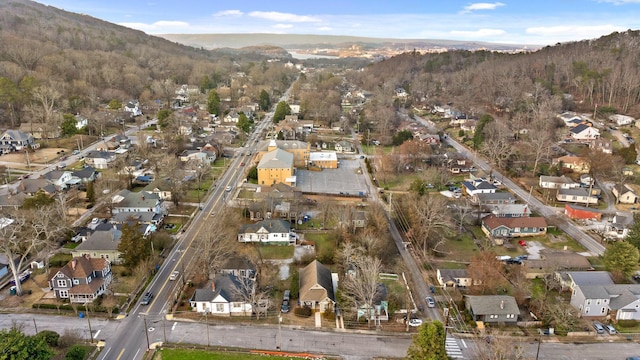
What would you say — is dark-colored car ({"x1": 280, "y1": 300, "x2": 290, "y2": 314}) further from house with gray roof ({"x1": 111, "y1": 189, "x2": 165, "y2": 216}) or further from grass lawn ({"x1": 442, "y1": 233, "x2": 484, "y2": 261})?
house with gray roof ({"x1": 111, "y1": 189, "x2": 165, "y2": 216})

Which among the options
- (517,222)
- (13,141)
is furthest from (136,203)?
(517,222)

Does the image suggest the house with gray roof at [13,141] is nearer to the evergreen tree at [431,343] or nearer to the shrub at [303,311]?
the shrub at [303,311]

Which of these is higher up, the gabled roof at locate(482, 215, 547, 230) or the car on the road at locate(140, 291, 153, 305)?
the gabled roof at locate(482, 215, 547, 230)

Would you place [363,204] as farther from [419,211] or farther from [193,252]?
[193,252]

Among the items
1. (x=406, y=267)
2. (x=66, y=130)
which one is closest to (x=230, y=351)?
(x=406, y=267)

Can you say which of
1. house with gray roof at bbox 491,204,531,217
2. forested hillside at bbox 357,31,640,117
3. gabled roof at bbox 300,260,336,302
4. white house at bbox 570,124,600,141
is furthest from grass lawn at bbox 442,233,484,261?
forested hillside at bbox 357,31,640,117

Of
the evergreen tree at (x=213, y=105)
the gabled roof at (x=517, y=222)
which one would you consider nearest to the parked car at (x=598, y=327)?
the gabled roof at (x=517, y=222)
